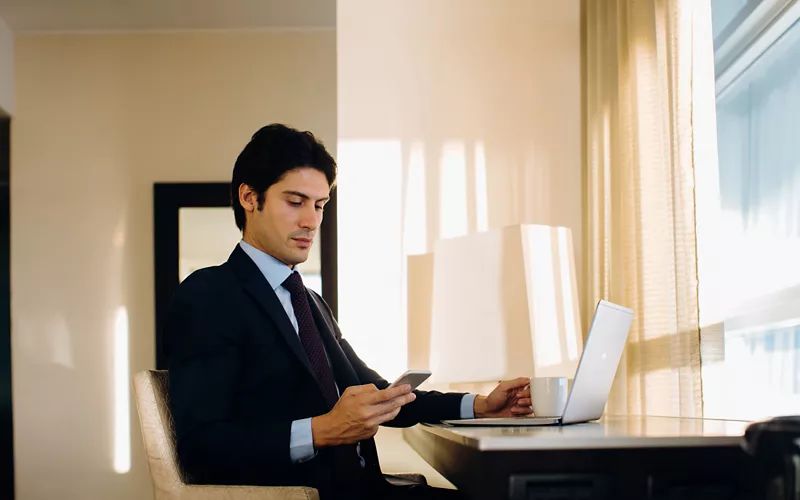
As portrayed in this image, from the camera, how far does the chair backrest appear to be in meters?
1.63

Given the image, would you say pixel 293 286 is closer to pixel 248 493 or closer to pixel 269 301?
pixel 269 301

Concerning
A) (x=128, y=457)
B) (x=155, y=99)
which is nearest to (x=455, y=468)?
(x=128, y=457)

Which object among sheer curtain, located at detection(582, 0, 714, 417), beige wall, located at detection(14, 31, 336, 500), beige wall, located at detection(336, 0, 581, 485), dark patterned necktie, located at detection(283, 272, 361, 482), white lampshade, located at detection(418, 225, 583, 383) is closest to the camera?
dark patterned necktie, located at detection(283, 272, 361, 482)

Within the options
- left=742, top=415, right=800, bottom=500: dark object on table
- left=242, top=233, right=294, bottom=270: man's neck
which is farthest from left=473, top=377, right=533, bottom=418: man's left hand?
left=742, top=415, right=800, bottom=500: dark object on table

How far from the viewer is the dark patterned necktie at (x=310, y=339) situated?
5.94 ft

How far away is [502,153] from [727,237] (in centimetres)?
96

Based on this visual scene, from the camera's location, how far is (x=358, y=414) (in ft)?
5.21

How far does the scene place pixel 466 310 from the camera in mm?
2668

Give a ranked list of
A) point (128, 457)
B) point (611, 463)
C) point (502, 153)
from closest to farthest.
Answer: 1. point (611, 463)
2. point (502, 153)
3. point (128, 457)

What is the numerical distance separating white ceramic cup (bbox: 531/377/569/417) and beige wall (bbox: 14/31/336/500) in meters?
3.07

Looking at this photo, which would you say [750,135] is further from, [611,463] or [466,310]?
[611,463]

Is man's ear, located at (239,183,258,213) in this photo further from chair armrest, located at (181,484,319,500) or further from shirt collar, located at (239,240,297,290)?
chair armrest, located at (181,484,319,500)

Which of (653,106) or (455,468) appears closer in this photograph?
(455,468)

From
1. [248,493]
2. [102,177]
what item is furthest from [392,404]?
[102,177]
